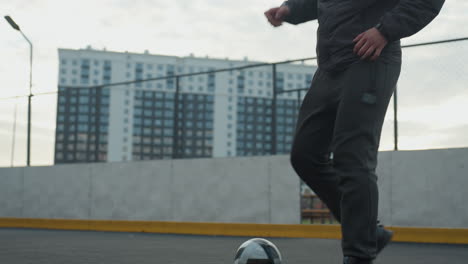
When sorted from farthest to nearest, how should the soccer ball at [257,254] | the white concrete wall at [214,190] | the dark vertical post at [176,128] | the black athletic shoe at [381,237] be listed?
the dark vertical post at [176,128], the white concrete wall at [214,190], the soccer ball at [257,254], the black athletic shoe at [381,237]

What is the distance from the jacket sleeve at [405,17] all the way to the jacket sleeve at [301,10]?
23.6 inches

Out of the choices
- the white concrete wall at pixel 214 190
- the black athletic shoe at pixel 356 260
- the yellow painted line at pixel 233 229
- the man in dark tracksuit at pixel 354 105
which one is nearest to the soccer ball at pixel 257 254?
the man in dark tracksuit at pixel 354 105

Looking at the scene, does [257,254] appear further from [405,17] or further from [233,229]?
[233,229]

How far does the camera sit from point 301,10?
2998 millimetres

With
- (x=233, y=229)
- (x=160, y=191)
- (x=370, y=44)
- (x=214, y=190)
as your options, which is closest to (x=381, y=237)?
(x=370, y=44)

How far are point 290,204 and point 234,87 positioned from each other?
15074cm

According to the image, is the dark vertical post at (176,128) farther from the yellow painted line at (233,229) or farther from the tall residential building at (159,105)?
the tall residential building at (159,105)

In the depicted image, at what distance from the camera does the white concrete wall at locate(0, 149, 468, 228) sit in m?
7.77

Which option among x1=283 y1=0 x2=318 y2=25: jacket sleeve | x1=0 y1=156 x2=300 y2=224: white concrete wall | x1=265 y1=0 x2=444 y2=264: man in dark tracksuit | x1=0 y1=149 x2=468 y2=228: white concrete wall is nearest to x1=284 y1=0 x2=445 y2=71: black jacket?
x1=265 y1=0 x2=444 y2=264: man in dark tracksuit

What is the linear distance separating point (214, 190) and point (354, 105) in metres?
7.60

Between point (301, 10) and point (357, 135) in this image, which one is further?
point (301, 10)

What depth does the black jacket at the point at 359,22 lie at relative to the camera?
2.42 metres

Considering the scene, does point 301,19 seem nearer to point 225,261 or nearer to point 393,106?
point 225,261

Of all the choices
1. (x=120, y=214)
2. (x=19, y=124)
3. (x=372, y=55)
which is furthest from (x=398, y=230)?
(x=19, y=124)
